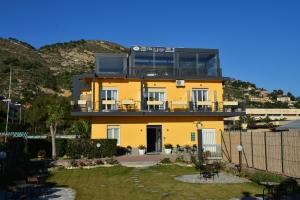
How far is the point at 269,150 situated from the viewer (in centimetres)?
2073

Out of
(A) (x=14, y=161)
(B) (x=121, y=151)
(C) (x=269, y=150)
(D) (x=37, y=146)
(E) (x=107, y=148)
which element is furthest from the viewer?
(B) (x=121, y=151)

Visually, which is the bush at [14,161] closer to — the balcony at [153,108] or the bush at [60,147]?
the bush at [60,147]

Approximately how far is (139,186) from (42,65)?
8466 centimetres

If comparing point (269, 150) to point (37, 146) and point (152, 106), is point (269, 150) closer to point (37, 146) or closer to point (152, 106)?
point (152, 106)

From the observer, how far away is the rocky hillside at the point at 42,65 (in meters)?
82.5

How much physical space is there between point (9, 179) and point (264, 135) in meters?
13.3

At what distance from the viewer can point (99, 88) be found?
35000mm

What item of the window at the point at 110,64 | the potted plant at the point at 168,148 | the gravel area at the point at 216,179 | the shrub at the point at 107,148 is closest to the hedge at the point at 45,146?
the shrub at the point at 107,148

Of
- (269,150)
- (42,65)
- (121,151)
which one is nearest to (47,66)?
(42,65)

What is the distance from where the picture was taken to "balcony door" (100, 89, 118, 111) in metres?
34.6

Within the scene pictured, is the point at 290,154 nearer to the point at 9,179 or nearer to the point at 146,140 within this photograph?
the point at 9,179

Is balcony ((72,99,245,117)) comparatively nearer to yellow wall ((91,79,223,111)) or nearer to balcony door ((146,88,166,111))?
balcony door ((146,88,166,111))

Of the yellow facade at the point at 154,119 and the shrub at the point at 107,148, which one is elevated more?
the yellow facade at the point at 154,119

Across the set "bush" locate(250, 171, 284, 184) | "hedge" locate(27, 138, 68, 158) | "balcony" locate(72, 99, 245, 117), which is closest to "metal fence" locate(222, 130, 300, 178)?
"bush" locate(250, 171, 284, 184)
